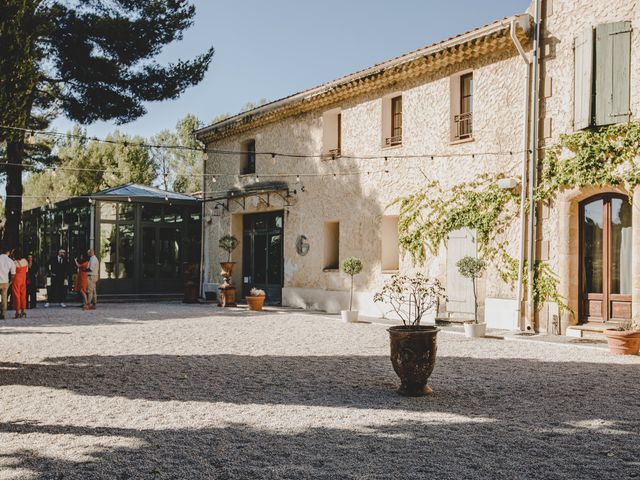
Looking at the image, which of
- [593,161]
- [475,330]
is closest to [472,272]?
[475,330]

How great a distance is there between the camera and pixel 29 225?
30.6 meters

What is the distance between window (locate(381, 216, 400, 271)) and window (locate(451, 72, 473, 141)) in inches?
110

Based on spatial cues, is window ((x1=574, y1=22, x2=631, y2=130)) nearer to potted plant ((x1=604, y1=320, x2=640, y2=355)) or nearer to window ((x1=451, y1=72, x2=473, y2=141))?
window ((x1=451, y1=72, x2=473, y2=141))

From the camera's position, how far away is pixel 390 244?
1634 centimetres

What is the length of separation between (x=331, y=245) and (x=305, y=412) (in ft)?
40.1

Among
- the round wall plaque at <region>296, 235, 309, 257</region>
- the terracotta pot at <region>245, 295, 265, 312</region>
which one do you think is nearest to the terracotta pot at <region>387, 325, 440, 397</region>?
the terracotta pot at <region>245, 295, 265, 312</region>

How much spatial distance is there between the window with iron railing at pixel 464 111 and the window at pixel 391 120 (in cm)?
204

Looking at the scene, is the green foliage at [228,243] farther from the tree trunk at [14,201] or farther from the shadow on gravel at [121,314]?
the tree trunk at [14,201]

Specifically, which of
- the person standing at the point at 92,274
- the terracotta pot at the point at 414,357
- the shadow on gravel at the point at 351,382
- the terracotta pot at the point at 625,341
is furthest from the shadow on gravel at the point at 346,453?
the person standing at the point at 92,274

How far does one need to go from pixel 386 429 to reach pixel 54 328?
31.8 ft

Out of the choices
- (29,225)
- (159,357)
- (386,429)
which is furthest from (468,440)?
(29,225)

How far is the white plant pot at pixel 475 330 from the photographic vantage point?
12.1 metres

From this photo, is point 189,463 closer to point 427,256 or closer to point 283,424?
point 283,424

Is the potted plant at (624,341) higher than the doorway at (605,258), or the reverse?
the doorway at (605,258)
